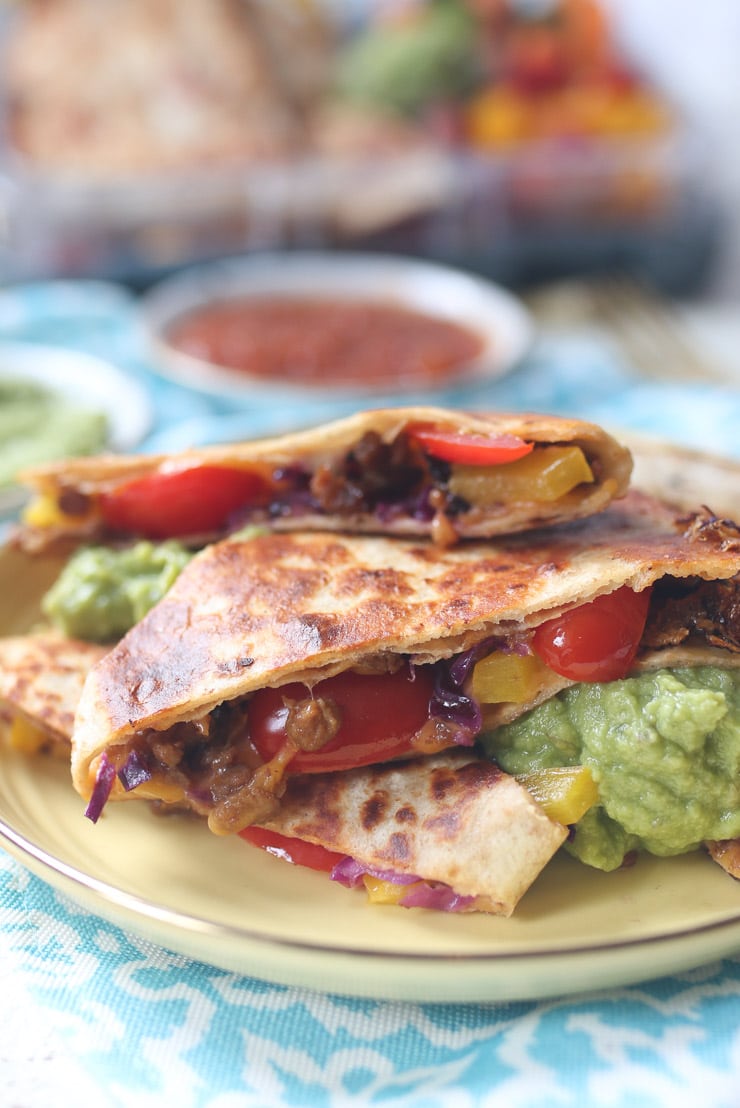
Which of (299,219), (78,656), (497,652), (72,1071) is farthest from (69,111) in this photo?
(72,1071)

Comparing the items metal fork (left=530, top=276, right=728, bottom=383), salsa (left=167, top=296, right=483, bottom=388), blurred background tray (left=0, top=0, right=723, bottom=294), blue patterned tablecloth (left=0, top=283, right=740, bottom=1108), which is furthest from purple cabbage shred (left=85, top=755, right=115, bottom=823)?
blurred background tray (left=0, top=0, right=723, bottom=294)

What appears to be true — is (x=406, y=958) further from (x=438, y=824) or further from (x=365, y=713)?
(x=365, y=713)

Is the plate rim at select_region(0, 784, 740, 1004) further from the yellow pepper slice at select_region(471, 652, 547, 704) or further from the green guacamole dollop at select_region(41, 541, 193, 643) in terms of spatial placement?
the green guacamole dollop at select_region(41, 541, 193, 643)

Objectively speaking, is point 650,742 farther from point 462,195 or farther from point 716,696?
point 462,195

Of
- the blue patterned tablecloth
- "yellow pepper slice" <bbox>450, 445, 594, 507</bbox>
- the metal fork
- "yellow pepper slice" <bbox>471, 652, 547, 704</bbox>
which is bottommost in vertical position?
the metal fork

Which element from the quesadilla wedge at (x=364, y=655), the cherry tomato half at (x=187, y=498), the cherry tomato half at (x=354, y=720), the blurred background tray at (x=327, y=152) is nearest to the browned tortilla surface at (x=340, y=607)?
the quesadilla wedge at (x=364, y=655)

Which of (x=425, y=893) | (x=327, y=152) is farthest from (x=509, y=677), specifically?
(x=327, y=152)
